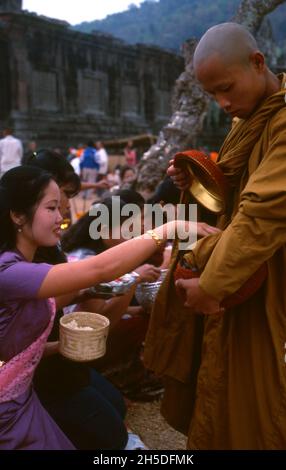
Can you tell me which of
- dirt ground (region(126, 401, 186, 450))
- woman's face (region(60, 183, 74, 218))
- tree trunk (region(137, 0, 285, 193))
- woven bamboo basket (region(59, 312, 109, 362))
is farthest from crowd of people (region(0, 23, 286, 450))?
tree trunk (region(137, 0, 285, 193))

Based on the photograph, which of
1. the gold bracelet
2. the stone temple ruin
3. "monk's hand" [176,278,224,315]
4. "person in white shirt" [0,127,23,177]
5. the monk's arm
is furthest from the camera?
the stone temple ruin

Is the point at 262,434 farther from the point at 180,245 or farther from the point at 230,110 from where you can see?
the point at 230,110

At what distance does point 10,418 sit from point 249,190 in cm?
141

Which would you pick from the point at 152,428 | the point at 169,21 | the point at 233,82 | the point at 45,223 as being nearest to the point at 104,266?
the point at 45,223

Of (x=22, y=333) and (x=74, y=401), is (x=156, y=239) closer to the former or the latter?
(x=22, y=333)

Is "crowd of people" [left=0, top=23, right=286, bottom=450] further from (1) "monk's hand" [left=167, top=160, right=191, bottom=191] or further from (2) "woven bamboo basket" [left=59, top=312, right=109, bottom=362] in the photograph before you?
(2) "woven bamboo basket" [left=59, top=312, right=109, bottom=362]

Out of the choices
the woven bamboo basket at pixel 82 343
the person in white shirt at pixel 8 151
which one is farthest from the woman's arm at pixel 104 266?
the person in white shirt at pixel 8 151

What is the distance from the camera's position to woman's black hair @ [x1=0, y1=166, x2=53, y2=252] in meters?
2.22

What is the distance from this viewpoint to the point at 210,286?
186 centimetres

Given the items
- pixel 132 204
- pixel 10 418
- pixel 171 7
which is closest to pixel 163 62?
pixel 132 204

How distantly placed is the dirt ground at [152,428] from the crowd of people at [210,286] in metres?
0.86

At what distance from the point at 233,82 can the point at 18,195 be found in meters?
1.08

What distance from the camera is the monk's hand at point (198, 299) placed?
192cm

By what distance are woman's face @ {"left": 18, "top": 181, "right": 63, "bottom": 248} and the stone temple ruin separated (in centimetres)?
2122
